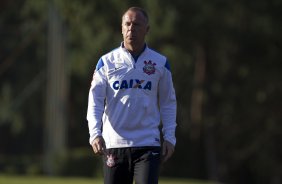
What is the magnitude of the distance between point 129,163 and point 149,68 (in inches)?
31.2

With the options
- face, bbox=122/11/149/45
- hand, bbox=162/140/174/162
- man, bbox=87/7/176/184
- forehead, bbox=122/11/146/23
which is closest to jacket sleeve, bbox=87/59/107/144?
man, bbox=87/7/176/184

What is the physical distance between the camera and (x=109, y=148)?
715cm

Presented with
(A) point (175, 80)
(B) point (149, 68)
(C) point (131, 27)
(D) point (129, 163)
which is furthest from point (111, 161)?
(A) point (175, 80)

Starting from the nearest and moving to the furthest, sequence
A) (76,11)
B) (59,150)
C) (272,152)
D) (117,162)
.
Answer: (117,162)
(59,150)
(76,11)
(272,152)

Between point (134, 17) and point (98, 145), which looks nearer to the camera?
point (98, 145)

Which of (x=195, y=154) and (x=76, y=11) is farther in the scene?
(x=195, y=154)

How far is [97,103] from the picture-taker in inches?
281

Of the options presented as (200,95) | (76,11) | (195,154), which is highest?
(76,11)

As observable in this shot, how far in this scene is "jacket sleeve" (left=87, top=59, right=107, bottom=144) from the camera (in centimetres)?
704

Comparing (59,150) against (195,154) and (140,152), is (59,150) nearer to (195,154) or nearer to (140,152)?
(195,154)

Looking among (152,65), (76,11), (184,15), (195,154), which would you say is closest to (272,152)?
(195,154)

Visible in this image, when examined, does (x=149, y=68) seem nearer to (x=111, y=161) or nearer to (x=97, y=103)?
(x=97, y=103)

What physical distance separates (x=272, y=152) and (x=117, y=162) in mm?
35334

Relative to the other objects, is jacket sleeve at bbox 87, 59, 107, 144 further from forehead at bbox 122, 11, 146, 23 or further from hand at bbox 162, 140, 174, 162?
hand at bbox 162, 140, 174, 162
